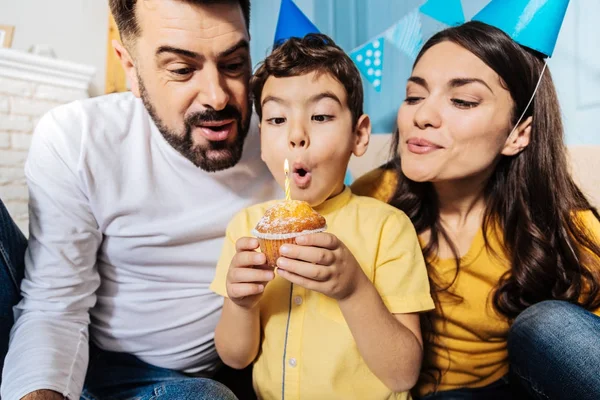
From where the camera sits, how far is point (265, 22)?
102 inches

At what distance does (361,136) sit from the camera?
1.16 m

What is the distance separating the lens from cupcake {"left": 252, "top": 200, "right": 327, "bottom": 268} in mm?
Answer: 861

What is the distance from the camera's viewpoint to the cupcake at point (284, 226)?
0.86 meters

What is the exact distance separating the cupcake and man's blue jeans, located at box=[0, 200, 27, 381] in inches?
28.4

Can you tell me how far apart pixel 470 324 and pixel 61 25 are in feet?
10.5

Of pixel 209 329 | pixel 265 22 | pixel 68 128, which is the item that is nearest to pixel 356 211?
pixel 209 329

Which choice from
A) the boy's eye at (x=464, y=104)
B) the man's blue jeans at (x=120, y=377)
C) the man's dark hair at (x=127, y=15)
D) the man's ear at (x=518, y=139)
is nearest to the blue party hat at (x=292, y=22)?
the man's dark hair at (x=127, y=15)

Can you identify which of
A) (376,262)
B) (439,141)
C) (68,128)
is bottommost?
(376,262)

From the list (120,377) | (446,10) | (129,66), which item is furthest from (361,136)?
(120,377)

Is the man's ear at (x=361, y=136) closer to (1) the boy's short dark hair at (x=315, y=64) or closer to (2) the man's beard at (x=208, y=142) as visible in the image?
(1) the boy's short dark hair at (x=315, y=64)

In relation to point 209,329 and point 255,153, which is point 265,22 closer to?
point 255,153

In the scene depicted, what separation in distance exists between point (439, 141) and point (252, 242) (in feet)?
1.92

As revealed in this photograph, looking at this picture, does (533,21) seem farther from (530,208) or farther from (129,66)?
(129,66)

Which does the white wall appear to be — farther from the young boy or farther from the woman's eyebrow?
the woman's eyebrow
